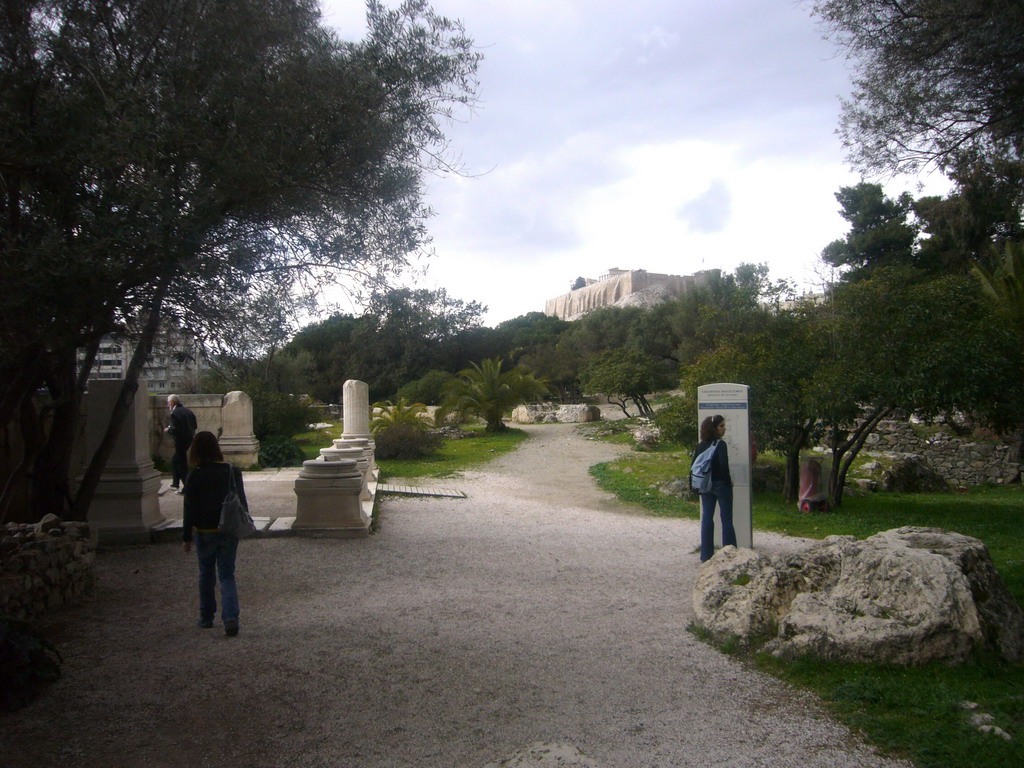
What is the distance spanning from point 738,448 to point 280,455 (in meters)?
12.1

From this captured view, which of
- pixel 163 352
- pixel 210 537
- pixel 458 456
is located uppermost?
pixel 163 352

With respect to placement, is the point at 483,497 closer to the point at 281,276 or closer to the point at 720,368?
the point at 720,368

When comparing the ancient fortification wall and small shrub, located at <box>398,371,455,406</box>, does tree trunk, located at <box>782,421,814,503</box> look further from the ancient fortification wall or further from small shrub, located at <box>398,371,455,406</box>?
the ancient fortification wall

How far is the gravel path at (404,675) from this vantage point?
345 cm

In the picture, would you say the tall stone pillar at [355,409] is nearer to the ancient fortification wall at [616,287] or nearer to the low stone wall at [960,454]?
the low stone wall at [960,454]

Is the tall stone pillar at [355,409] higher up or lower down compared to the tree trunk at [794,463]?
higher up

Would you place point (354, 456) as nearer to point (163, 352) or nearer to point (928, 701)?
point (163, 352)

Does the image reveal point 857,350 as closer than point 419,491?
Yes

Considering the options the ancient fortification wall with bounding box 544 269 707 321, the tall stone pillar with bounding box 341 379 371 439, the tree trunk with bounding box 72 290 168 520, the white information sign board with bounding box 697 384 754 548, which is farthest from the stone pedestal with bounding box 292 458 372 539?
the ancient fortification wall with bounding box 544 269 707 321

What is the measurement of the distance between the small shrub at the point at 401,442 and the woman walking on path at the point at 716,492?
528 inches

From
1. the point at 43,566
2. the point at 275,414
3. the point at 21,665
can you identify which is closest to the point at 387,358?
the point at 275,414

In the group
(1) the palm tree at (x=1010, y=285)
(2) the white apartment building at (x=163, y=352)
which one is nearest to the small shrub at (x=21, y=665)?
(2) the white apartment building at (x=163, y=352)

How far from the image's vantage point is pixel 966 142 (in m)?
7.61

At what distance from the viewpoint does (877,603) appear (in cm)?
468
